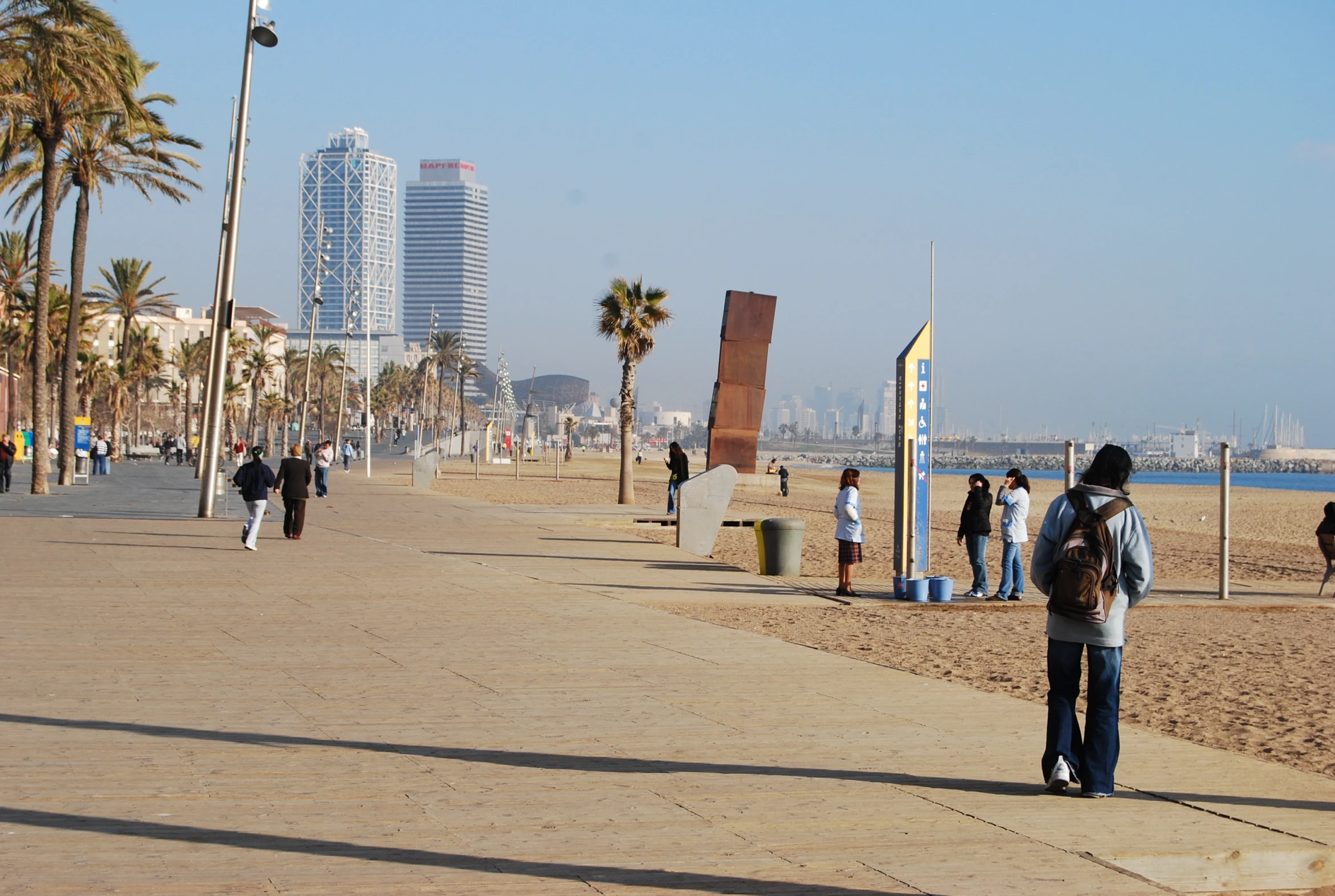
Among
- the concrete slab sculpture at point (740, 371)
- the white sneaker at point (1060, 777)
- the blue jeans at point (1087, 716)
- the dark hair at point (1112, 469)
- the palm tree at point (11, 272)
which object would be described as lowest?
the white sneaker at point (1060, 777)

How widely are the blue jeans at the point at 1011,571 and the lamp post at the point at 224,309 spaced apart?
52.5ft

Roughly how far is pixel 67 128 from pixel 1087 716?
111 ft

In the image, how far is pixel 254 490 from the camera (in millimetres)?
19391

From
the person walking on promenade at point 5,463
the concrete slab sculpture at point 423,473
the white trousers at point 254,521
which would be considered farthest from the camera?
the concrete slab sculpture at point 423,473

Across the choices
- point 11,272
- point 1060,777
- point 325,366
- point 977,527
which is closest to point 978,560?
point 977,527

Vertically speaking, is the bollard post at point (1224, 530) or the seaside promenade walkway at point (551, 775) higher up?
the bollard post at point (1224, 530)

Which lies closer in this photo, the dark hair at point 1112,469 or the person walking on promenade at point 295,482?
the dark hair at point 1112,469

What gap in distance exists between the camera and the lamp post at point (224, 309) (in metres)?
25.3

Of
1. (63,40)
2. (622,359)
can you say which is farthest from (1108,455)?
(622,359)

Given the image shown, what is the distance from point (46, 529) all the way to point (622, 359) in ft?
65.7

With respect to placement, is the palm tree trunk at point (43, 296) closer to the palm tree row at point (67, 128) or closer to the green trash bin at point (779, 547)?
the palm tree row at point (67, 128)

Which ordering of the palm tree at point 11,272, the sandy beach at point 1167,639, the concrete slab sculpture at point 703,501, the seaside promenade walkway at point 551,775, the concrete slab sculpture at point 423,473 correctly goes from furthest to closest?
the palm tree at point 11,272
the concrete slab sculpture at point 423,473
the concrete slab sculpture at point 703,501
the sandy beach at point 1167,639
the seaside promenade walkway at point 551,775

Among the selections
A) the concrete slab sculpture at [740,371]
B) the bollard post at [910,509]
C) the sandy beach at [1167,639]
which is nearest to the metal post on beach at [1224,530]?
the sandy beach at [1167,639]

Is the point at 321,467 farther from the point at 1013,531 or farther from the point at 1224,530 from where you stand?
the point at 1224,530
